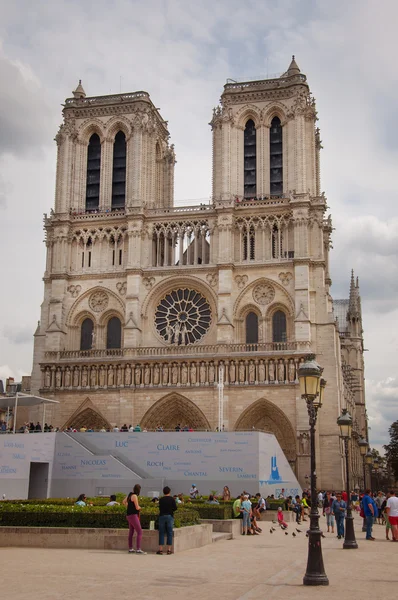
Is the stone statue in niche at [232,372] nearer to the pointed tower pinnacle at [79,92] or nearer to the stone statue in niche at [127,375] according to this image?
the stone statue in niche at [127,375]

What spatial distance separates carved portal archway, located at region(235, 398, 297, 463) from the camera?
143 feet

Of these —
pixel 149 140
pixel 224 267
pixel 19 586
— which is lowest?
pixel 19 586

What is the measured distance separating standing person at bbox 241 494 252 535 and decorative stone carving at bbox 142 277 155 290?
2563cm

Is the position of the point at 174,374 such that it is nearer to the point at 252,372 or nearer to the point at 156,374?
the point at 156,374

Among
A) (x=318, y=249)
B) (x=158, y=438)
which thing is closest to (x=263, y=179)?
(x=318, y=249)

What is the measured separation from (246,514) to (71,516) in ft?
23.7

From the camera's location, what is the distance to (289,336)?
4547cm

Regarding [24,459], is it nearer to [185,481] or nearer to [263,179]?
[185,481]

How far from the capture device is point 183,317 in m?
47.6

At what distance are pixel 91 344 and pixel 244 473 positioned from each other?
17931 mm

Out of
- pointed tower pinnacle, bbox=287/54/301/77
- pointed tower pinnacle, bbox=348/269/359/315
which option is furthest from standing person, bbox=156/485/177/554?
pointed tower pinnacle, bbox=348/269/359/315

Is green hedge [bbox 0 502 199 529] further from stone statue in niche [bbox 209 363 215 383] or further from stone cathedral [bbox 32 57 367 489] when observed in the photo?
stone statue in niche [bbox 209 363 215 383]

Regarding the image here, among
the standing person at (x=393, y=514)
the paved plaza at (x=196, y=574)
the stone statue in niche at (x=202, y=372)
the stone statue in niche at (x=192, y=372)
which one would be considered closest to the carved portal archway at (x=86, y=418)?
the stone statue in niche at (x=192, y=372)

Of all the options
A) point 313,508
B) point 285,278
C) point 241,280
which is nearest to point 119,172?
point 241,280
